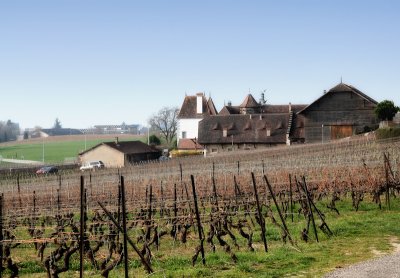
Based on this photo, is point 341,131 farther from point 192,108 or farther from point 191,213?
point 191,213

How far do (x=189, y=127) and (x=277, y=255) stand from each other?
64871 millimetres

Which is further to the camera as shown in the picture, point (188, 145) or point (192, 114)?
point (192, 114)

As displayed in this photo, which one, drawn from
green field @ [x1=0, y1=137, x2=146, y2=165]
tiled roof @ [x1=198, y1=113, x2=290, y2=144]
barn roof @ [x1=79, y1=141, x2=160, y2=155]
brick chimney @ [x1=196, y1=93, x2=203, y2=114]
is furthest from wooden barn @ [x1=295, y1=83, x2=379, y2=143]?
green field @ [x1=0, y1=137, x2=146, y2=165]

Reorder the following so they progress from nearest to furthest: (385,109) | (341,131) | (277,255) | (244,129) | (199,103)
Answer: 1. (277,255)
2. (385,109)
3. (341,131)
4. (244,129)
5. (199,103)

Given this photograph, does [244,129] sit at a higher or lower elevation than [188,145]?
higher

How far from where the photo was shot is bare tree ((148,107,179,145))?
336 ft

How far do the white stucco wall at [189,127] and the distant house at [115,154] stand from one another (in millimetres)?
14035

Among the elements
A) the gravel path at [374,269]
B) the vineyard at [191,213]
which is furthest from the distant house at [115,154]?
the gravel path at [374,269]

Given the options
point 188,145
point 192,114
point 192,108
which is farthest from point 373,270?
point 192,108

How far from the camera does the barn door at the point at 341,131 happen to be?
56.6m

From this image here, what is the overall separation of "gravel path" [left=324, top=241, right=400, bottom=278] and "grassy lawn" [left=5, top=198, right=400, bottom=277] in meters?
0.44

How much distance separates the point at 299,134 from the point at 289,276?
50098mm

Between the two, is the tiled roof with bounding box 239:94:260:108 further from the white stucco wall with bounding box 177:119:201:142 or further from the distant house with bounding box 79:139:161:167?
the distant house with bounding box 79:139:161:167

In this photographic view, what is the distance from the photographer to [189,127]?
78062mm
